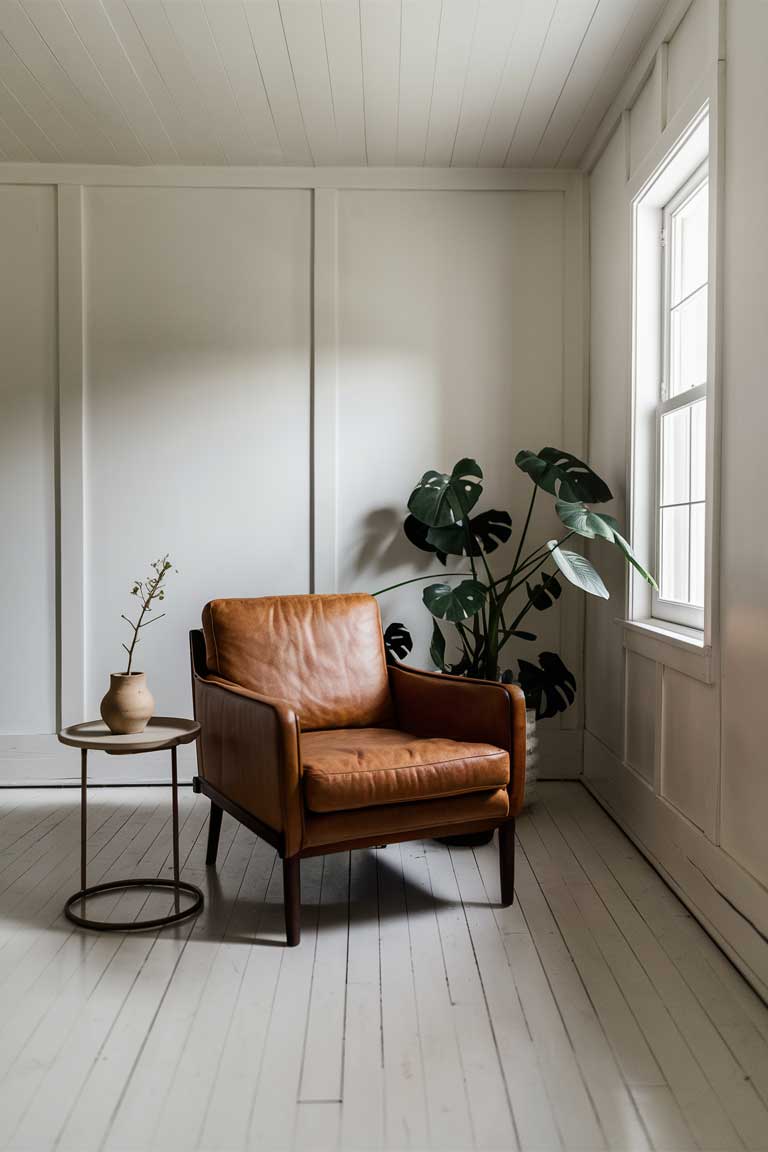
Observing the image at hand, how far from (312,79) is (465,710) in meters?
2.21

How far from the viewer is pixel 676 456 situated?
120 inches

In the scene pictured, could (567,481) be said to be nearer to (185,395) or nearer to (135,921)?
(185,395)

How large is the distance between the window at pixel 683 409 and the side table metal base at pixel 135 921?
1.68 meters

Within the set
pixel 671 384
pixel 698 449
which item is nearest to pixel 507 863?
pixel 698 449

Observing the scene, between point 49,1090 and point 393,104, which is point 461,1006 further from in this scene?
point 393,104

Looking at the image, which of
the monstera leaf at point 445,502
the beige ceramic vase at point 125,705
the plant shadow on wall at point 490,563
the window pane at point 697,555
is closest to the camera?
the beige ceramic vase at point 125,705

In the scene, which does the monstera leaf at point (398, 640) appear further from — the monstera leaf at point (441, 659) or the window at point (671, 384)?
the window at point (671, 384)

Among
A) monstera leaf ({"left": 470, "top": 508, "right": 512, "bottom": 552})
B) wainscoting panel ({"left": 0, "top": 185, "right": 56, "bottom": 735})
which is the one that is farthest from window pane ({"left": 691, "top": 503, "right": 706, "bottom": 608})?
wainscoting panel ({"left": 0, "top": 185, "right": 56, "bottom": 735})

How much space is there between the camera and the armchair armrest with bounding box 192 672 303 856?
7.36ft

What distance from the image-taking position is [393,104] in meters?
3.32

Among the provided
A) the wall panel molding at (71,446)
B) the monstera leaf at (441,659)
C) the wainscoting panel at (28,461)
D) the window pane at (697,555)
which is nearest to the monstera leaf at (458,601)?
the monstera leaf at (441,659)

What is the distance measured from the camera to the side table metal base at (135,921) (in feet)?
7.72

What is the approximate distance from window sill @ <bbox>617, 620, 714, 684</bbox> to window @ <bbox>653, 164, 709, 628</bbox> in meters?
0.07

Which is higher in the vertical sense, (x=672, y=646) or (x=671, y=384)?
(x=671, y=384)
